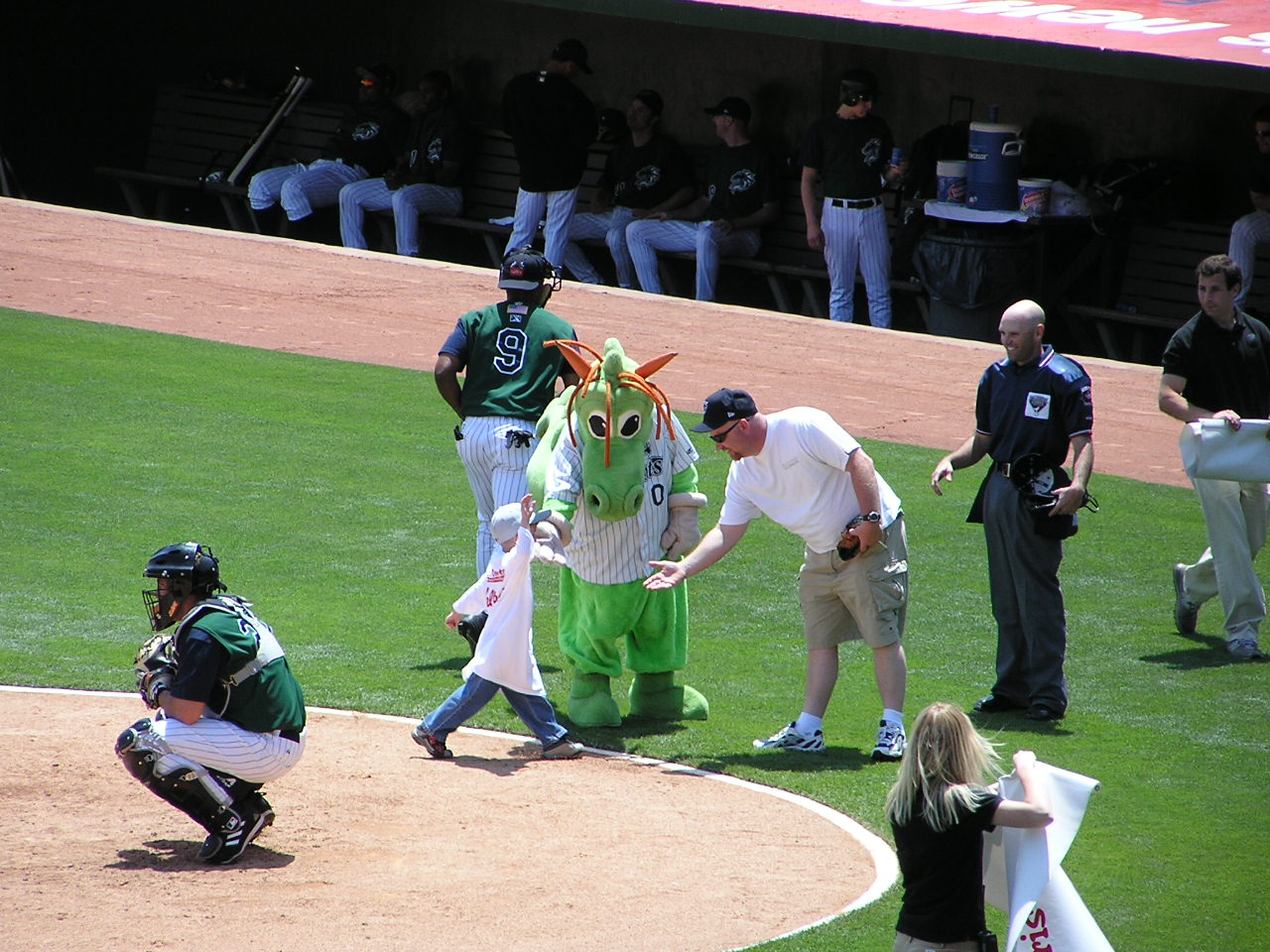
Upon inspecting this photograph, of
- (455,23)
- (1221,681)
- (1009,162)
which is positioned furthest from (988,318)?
(455,23)

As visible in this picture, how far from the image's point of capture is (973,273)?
14.1 m

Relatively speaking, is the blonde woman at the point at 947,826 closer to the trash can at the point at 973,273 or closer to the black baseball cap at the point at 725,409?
the black baseball cap at the point at 725,409

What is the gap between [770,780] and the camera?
21.5 ft

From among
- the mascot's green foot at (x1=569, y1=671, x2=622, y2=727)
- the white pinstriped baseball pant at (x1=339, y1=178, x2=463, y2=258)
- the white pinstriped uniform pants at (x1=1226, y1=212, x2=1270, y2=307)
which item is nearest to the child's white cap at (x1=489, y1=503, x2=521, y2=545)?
the mascot's green foot at (x1=569, y1=671, x2=622, y2=727)

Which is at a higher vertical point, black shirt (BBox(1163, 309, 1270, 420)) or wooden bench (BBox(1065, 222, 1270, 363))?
black shirt (BBox(1163, 309, 1270, 420))

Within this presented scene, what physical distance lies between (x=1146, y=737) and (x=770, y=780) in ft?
5.48

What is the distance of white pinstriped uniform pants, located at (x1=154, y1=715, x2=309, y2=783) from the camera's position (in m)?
5.57

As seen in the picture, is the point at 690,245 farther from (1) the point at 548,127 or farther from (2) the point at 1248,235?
(2) the point at 1248,235

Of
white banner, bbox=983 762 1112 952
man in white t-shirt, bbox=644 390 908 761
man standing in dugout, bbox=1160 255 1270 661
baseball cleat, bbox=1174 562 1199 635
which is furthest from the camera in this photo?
baseball cleat, bbox=1174 562 1199 635

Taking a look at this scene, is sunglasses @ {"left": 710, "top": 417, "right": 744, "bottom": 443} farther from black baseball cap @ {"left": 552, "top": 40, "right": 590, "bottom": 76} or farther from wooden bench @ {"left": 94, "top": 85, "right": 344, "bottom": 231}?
wooden bench @ {"left": 94, "top": 85, "right": 344, "bottom": 231}

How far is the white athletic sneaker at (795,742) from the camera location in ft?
22.5

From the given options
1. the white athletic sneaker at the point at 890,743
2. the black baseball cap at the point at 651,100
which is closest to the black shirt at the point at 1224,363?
the white athletic sneaker at the point at 890,743

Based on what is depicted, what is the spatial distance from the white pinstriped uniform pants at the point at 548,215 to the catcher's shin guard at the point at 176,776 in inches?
424

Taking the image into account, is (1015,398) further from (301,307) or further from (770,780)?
(301,307)
